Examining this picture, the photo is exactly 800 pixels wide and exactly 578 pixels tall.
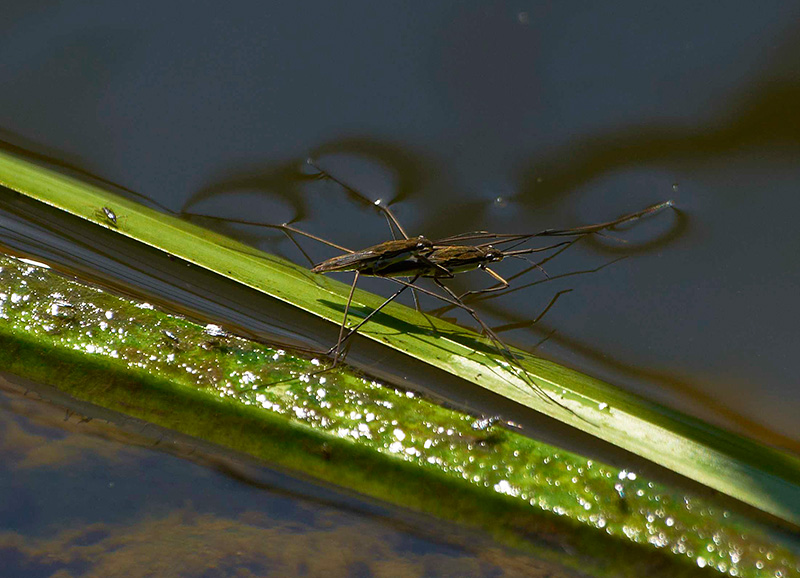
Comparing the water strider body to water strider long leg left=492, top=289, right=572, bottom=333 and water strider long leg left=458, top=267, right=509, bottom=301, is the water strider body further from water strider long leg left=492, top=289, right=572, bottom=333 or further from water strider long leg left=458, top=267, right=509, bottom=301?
water strider long leg left=492, top=289, right=572, bottom=333

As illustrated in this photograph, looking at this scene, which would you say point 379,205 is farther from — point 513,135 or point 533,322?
point 533,322

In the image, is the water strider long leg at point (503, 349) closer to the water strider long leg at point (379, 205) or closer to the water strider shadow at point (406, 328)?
the water strider shadow at point (406, 328)

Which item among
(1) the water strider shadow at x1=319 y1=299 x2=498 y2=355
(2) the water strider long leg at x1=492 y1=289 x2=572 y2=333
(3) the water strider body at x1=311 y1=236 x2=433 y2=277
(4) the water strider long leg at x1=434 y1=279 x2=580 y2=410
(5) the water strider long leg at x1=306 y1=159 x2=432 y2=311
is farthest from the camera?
(5) the water strider long leg at x1=306 y1=159 x2=432 y2=311

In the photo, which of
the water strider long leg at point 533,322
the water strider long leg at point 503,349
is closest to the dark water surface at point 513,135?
the water strider long leg at point 533,322

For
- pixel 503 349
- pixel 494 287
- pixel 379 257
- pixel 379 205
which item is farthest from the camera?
pixel 379 205

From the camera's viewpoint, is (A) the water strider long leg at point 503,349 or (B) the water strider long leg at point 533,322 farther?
(B) the water strider long leg at point 533,322

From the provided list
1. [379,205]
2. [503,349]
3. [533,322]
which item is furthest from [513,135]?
[503,349]

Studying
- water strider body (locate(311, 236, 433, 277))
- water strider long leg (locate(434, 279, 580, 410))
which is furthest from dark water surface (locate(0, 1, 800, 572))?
water strider body (locate(311, 236, 433, 277))

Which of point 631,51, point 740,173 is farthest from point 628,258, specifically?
point 631,51
